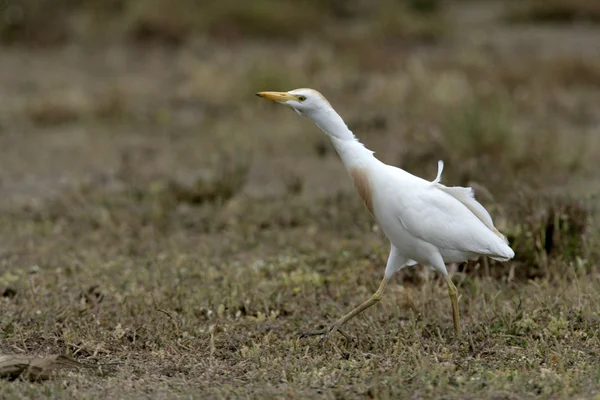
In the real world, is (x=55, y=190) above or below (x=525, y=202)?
below

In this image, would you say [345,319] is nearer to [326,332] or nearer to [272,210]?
[326,332]

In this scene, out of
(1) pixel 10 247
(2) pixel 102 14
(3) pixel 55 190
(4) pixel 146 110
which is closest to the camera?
(1) pixel 10 247

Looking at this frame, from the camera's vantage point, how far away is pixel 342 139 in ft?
14.6

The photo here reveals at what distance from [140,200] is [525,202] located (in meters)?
3.07

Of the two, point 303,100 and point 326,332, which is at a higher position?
point 303,100

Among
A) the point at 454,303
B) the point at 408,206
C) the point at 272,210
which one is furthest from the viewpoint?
the point at 272,210

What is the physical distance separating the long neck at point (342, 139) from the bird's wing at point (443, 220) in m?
0.24

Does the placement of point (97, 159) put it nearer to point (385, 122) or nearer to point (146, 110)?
point (146, 110)

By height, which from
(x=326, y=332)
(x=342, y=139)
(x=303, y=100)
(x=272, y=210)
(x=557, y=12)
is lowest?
(x=272, y=210)

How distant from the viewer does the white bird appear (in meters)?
4.38

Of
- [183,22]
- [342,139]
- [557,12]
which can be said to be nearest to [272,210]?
[342,139]

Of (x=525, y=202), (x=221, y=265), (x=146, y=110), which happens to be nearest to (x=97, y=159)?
(x=146, y=110)

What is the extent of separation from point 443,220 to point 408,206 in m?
0.18

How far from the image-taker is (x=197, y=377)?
13.8ft
